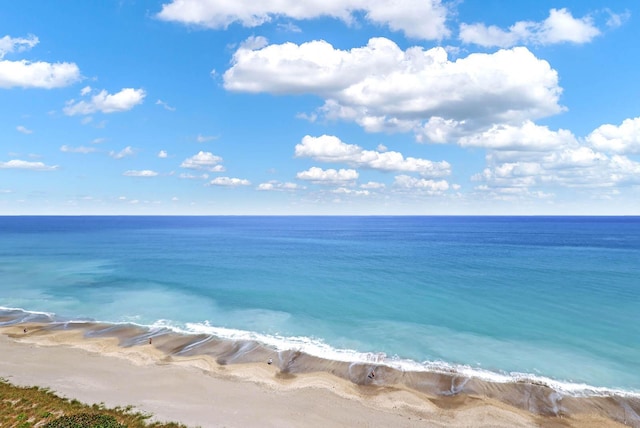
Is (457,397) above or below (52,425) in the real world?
below

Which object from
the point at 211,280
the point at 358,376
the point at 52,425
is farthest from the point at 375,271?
the point at 52,425

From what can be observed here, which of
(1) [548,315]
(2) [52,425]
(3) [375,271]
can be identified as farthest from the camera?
(3) [375,271]

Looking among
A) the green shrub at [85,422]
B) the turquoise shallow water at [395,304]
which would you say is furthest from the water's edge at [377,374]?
the green shrub at [85,422]

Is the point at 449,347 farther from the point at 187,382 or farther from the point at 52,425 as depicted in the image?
the point at 52,425

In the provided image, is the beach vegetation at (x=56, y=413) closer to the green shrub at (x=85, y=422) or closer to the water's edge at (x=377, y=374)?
the green shrub at (x=85, y=422)

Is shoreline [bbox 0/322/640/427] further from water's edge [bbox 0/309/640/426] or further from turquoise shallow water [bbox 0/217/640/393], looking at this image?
turquoise shallow water [bbox 0/217/640/393]

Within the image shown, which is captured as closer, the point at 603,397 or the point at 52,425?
the point at 52,425

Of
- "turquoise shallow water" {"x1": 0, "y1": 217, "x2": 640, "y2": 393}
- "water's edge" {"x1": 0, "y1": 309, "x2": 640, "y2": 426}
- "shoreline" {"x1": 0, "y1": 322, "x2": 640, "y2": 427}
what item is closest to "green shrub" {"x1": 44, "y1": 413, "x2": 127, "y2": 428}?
"shoreline" {"x1": 0, "y1": 322, "x2": 640, "y2": 427}

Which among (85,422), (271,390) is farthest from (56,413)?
(271,390)
